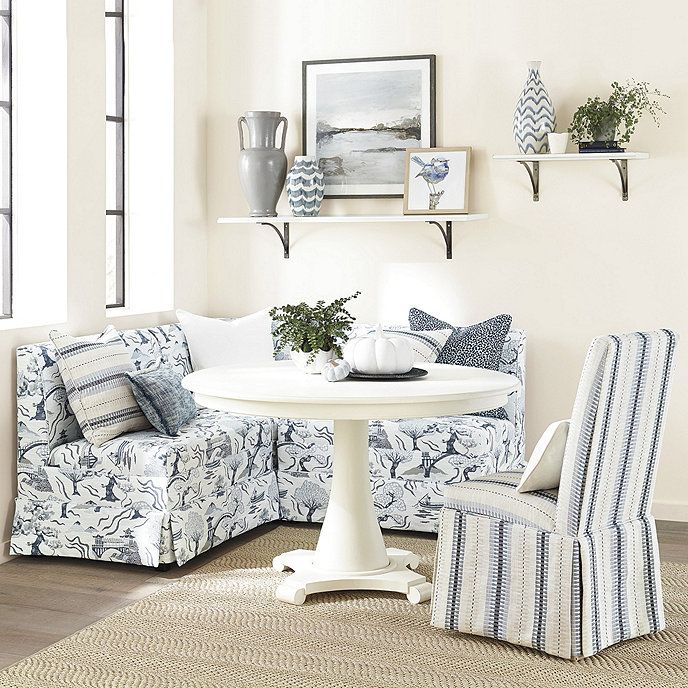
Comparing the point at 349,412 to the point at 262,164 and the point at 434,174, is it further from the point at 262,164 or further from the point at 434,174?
the point at 262,164

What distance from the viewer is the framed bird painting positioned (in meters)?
5.00

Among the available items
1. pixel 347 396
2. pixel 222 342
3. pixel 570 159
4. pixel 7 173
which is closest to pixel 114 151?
pixel 7 173

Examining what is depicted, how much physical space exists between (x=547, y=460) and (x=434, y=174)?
7.34 feet

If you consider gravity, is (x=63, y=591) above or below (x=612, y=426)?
below

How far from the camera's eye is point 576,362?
16.3 ft

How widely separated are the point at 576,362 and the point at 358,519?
1.70 metres

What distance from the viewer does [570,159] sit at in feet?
15.6

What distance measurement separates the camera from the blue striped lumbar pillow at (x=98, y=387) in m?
4.07

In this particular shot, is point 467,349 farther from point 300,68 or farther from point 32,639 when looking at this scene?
point 32,639

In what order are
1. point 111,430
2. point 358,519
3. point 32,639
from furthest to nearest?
point 111,430 → point 358,519 → point 32,639

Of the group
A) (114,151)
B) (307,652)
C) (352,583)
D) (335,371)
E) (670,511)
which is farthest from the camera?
(114,151)

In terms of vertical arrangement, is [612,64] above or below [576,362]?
above

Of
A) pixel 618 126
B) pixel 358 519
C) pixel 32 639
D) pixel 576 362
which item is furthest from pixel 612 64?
pixel 32 639

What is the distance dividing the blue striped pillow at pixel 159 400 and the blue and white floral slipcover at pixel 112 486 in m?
0.05
